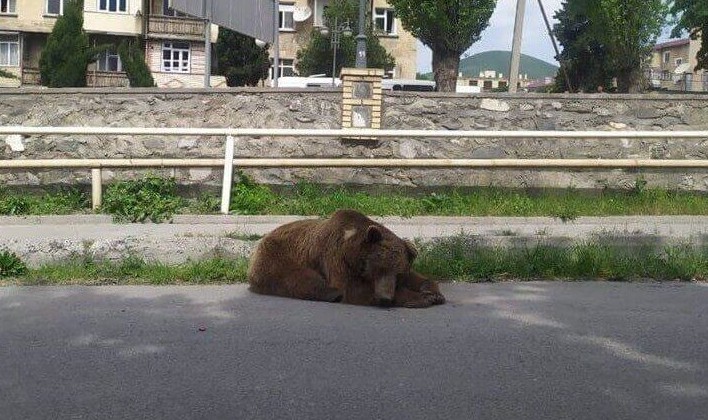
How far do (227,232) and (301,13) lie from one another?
40546 millimetres

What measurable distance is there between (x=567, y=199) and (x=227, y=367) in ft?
22.6

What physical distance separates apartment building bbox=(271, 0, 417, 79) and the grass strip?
132ft

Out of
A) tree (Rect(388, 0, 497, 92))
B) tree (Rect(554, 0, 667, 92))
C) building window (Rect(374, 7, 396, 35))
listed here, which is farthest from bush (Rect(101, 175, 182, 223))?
building window (Rect(374, 7, 396, 35))

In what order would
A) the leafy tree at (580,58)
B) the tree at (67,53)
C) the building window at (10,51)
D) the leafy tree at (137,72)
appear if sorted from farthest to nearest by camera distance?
the building window at (10,51), the leafy tree at (580,58), the leafy tree at (137,72), the tree at (67,53)

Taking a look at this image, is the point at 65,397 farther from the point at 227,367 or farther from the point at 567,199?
the point at 567,199

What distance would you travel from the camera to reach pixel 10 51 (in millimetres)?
44500

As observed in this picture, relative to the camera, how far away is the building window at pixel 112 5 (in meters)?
43.7

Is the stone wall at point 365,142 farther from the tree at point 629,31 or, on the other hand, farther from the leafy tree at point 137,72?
the leafy tree at point 137,72

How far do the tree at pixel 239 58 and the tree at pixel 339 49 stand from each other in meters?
4.62

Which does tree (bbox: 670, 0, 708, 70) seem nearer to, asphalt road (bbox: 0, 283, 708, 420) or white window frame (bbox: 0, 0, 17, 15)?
asphalt road (bbox: 0, 283, 708, 420)

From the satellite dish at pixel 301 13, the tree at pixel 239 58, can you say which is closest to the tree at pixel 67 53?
the tree at pixel 239 58

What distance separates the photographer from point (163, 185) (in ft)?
35.0

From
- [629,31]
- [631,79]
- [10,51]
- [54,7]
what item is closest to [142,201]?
[629,31]

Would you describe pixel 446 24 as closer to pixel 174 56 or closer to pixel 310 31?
pixel 310 31
